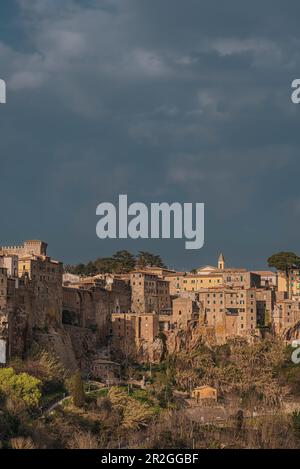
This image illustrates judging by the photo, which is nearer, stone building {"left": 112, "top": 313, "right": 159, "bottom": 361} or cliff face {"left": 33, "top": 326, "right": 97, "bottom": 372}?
cliff face {"left": 33, "top": 326, "right": 97, "bottom": 372}

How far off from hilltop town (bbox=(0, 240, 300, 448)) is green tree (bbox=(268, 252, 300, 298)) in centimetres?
21

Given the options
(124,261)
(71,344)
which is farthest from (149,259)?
(71,344)

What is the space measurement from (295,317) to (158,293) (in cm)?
1008

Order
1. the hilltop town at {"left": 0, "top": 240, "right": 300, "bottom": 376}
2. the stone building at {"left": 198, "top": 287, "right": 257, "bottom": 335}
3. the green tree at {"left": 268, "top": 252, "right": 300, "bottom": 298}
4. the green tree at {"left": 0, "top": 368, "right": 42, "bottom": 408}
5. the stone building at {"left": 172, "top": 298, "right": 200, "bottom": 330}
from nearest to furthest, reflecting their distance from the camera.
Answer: the green tree at {"left": 0, "top": 368, "right": 42, "bottom": 408} < the hilltop town at {"left": 0, "top": 240, "right": 300, "bottom": 376} < the stone building at {"left": 172, "top": 298, "right": 200, "bottom": 330} < the stone building at {"left": 198, "top": 287, "right": 257, "bottom": 335} < the green tree at {"left": 268, "top": 252, "right": 300, "bottom": 298}

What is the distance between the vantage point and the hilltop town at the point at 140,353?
5981 centimetres

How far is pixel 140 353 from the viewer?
75.3 m

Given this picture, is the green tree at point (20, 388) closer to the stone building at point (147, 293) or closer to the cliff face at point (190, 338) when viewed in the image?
the cliff face at point (190, 338)

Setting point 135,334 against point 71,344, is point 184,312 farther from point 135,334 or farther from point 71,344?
point 71,344

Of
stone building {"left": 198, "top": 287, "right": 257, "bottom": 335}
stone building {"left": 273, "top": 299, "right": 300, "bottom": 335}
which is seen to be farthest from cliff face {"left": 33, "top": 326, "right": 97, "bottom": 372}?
stone building {"left": 273, "top": 299, "right": 300, "bottom": 335}

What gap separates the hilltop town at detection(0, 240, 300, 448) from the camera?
59812 millimetres

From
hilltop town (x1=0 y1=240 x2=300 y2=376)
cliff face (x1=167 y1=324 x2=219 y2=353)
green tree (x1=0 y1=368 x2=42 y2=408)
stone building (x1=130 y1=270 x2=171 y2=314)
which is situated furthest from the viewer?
stone building (x1=130 y1=270 x2=171 y2=314)

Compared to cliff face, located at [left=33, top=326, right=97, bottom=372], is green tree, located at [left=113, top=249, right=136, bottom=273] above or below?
above

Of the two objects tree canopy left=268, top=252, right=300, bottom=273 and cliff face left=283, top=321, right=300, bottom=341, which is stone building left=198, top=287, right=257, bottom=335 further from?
tree canopy left=268, top=252, right=300, bottom=273
